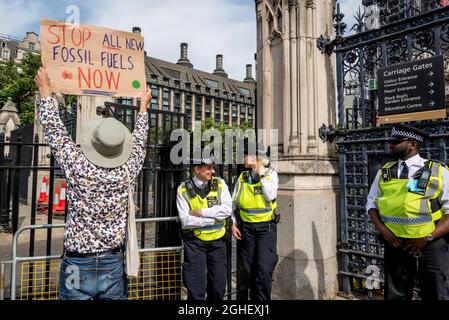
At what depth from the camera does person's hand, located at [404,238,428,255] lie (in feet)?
→ 9.45

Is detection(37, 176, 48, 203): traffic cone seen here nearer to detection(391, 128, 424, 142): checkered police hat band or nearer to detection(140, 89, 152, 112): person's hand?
detection(140, 89, 152, 112): person's hand

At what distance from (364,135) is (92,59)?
383 cm

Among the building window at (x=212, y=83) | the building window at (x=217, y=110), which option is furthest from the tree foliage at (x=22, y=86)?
the building window at (x=212, y=83)

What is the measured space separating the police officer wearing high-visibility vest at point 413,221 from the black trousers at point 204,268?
167cm

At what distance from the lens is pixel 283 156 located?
512 cm

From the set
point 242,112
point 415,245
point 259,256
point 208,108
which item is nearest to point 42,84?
point 259,256

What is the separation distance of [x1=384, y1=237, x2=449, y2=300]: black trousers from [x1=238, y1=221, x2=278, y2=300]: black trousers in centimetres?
128

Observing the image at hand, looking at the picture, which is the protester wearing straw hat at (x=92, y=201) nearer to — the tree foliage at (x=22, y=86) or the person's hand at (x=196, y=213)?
the person's hand at (x=196, y=213)

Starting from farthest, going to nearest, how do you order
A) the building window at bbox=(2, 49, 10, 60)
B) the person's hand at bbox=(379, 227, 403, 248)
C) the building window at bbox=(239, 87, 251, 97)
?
the building window at bbox=(239, 87, 251, 97) → the building window at bbox=(2, 49, 10, 60) → the person's hand at bbox=(379, 227, 403, 248)

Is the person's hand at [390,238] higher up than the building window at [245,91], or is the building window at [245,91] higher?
the building window at [245,91]

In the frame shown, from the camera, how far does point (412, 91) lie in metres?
4.36

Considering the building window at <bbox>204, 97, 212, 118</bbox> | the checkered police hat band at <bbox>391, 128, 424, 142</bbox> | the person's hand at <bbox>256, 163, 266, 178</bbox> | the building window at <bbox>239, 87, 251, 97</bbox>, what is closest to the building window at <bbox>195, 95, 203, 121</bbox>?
the building window at <bbox>204, 97, 212, 118</bbox>

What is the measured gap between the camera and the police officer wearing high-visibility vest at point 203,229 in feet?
11.3
